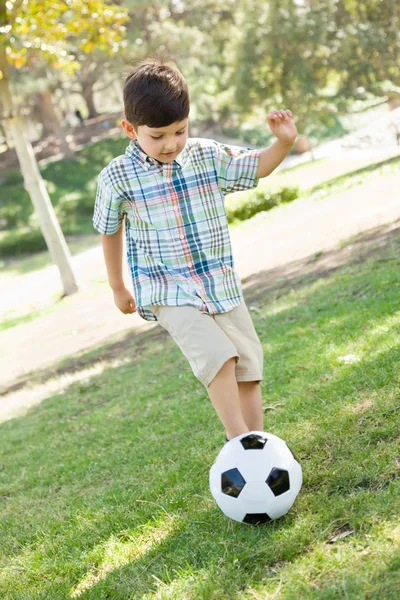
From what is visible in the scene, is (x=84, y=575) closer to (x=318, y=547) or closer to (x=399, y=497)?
(x=318, y=547)

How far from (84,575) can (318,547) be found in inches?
41.2

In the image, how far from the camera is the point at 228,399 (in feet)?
11.1

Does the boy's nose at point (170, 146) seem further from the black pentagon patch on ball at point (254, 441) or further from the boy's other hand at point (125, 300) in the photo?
the black pentagon patch on ball at point (254, 441)

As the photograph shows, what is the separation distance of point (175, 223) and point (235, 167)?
1.33 feet

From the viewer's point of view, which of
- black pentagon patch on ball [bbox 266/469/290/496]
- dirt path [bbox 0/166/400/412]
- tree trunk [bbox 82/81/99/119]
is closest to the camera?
black pentagon patch on ball [bbox 266/469/290/496]

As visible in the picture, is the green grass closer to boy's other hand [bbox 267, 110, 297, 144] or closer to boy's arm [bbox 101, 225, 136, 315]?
boy's arm [bbox 101, 225, 136, 315]

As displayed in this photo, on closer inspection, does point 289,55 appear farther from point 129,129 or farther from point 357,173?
point 129,129

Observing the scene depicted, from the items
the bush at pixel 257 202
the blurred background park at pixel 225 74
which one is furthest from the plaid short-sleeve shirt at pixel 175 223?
the bush at pixel 257 202

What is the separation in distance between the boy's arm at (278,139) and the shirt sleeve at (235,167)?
3 cm

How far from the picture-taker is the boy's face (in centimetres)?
329

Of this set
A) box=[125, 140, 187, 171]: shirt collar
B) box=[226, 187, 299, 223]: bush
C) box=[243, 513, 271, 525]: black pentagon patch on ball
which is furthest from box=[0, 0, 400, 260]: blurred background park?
box=[243, 513, 271, 525]: black pentagon patch on ball

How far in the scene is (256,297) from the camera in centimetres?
893

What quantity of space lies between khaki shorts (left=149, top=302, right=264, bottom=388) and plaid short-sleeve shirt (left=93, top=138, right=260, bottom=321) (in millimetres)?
49

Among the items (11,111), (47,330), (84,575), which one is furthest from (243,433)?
(11,111)
